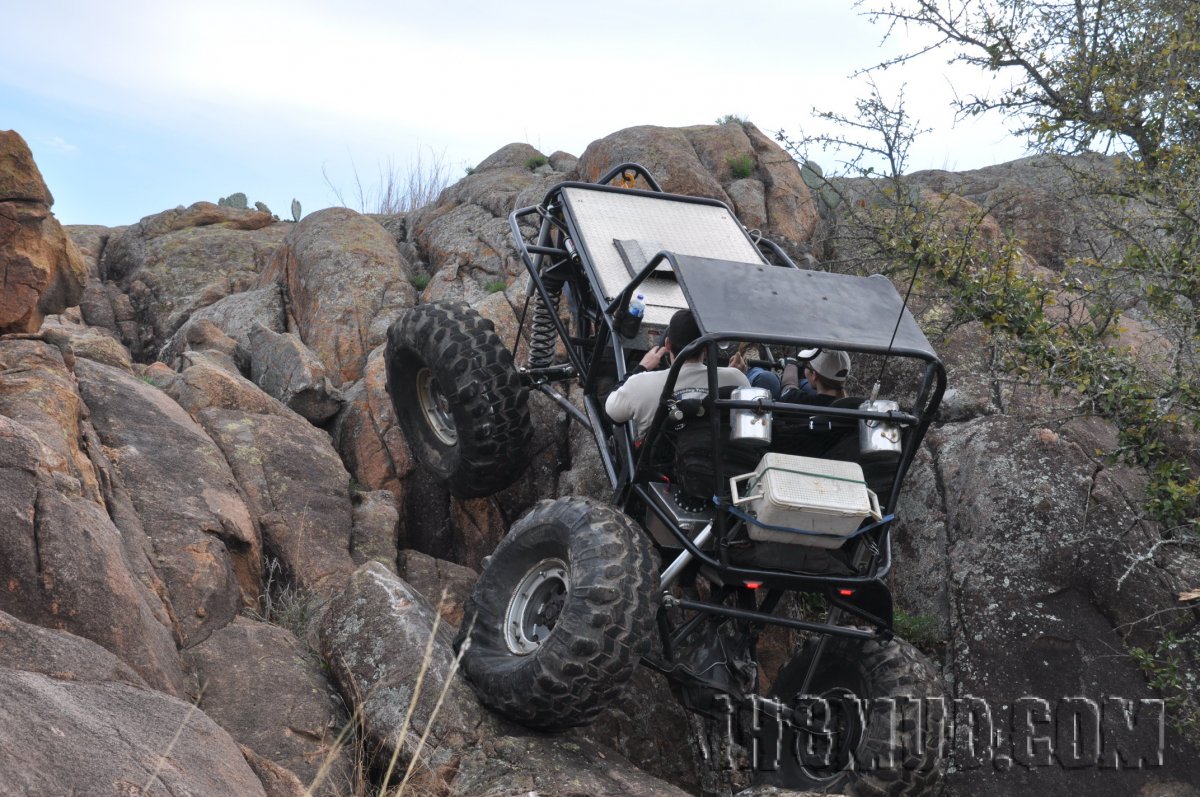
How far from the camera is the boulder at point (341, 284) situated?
11711mm

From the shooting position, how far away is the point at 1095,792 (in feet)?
21.2

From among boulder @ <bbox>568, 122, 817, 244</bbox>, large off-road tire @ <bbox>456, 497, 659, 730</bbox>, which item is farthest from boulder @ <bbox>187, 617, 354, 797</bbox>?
boulder @ <bbox>568, 122, 817, 244</bbox>

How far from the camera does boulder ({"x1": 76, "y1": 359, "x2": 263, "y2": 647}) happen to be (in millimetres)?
6465

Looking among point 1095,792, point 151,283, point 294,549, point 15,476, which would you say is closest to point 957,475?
point 1095,792

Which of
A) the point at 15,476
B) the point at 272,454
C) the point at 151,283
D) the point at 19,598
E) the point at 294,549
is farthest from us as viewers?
the point at 151,283

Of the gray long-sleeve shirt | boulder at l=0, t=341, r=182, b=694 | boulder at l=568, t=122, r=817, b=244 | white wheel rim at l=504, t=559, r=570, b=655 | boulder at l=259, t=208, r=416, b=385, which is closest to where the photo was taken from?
boulder at l=0, t=341, r=182, b=694

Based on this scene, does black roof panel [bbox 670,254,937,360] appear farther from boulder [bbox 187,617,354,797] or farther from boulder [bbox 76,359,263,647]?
boulder [bbox 76,359,263,647]

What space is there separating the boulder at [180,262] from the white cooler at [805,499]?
32.8 ft

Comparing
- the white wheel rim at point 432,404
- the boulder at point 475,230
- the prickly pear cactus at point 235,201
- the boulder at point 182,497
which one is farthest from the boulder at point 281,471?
the prickly pear cactus at point 235,201

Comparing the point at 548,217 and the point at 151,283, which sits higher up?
the point at 548,217

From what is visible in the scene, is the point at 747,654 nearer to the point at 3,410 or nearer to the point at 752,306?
the point at 752,306

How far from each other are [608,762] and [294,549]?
9.82 ft

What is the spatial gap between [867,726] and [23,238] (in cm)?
549

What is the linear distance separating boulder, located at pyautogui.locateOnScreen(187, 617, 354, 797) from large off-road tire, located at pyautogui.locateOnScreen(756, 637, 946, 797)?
2362 mm
